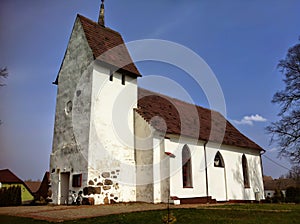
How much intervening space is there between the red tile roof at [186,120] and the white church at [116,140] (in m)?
0.12

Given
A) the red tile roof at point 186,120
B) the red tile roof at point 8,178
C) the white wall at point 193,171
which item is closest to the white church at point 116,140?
the white wall at point 193,171

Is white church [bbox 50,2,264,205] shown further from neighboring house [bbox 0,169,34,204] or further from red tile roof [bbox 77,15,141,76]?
neighboring house [bbox 0,169,34,204]

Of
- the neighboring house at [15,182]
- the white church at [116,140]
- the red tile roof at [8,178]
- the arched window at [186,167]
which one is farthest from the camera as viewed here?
the red tile roof at [8,178]

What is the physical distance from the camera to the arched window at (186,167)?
20484 mm

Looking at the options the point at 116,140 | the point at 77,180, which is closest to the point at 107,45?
the point at 116,140

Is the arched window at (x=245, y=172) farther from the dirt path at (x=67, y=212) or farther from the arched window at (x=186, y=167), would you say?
the dirt path at (x=67, y=212)

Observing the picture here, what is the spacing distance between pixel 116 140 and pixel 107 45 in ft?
23.1

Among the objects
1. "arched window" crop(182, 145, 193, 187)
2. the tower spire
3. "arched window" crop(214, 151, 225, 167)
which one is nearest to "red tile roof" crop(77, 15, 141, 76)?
the tower spire

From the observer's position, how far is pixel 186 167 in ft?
68.3

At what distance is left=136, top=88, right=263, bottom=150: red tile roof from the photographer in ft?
66.8

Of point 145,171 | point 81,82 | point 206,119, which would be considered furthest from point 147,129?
point 206,119

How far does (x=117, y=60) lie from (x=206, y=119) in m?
10.9

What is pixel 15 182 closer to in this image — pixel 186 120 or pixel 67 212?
pixel 186 120

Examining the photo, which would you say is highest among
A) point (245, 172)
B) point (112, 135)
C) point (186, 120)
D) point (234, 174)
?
point (186, 120)
